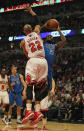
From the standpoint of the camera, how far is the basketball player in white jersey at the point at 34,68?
4629mm

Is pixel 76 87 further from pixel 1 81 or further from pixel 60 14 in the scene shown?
pixel 60 14

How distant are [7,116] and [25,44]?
14.6 feet

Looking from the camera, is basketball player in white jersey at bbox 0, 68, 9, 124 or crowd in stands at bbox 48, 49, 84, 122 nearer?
basketball player in white jersey at bbox 0, 68, 9, 124

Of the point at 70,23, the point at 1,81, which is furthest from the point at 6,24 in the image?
the point at 1,81

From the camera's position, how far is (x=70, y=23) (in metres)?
20.2

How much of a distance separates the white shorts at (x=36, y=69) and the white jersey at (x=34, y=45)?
0.13 metres

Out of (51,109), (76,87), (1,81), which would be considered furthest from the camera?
(76,87)

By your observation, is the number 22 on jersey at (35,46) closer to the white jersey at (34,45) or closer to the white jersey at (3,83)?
the white jersey at (34,45)

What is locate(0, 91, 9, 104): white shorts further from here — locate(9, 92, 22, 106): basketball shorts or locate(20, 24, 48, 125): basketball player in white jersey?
locate(20, 24, 48, 125): basketball player in white jersey

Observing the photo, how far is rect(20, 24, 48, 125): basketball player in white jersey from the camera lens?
463cm

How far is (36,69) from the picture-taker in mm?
4664

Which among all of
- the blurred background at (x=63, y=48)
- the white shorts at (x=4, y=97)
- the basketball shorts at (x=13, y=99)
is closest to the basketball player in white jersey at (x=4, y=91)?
the white shorts at (x=4, y=97)

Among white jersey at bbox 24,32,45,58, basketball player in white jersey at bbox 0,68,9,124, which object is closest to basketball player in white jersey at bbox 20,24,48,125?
white jersey at bbox 24,32,45,58

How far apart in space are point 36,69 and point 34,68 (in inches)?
1.7
